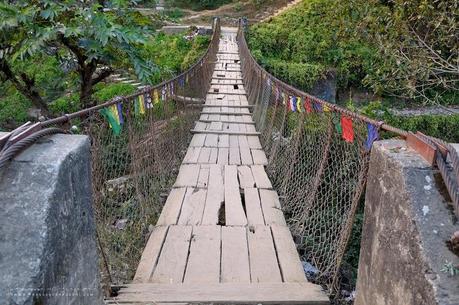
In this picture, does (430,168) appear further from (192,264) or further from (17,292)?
(192,264)

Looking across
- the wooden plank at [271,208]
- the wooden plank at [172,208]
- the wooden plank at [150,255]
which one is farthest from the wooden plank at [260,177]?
the wooden plank at [150,255]

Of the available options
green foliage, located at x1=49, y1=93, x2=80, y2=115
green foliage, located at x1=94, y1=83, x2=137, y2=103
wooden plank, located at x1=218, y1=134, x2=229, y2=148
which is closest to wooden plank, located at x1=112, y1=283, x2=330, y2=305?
wooden plank, located at x1=218, y1=134, x2=229, y2=148

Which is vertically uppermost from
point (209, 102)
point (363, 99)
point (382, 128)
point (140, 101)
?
point (382, 128)

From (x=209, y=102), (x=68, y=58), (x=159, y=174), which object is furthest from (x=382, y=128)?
(x=209, y=102)

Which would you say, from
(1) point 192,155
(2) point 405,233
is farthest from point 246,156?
(2) point 405,233

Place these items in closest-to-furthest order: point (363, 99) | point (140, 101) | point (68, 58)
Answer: point (140, 101) < point (68, 58) < point (363, 99)

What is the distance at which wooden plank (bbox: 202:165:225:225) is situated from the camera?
2.47 metres

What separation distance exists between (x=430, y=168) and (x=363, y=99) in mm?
11972

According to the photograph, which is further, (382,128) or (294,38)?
(294,38)

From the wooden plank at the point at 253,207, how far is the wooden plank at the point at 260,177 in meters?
0.12

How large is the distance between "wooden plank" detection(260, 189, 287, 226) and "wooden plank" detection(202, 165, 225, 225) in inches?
10.4

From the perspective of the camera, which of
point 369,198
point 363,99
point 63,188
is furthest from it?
point 363,99

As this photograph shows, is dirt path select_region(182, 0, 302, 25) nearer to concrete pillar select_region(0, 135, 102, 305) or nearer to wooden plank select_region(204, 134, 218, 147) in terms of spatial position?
wooden plank select_region(204, 134, 218, 147)

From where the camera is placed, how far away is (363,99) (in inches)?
489
